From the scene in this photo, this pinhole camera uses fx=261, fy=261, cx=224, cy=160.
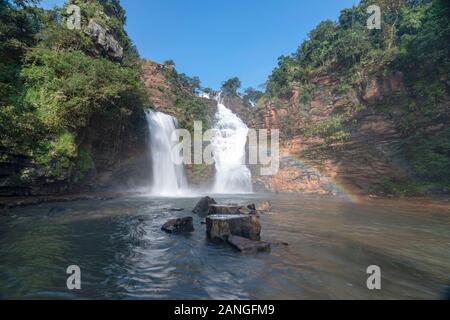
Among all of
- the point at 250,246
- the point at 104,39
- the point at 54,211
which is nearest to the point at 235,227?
the point at 250,246

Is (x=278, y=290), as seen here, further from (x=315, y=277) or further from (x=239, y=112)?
(x=239, y=112)

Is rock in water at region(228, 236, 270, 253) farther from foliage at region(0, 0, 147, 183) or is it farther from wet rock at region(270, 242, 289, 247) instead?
foliage at region(0, 0, 147, 183)

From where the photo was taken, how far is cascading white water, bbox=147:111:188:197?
27039 mm

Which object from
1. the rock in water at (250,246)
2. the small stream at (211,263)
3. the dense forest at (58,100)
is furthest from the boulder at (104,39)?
the rock in water at (250,246)

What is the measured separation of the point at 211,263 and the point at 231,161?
3284 cm

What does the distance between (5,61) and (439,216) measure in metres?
25.5

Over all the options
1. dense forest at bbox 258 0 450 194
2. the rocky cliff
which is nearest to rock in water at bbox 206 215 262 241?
dense forest at bbox 258 0 450 194

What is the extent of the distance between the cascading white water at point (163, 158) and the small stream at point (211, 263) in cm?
1785

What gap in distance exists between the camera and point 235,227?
7559 millimetres

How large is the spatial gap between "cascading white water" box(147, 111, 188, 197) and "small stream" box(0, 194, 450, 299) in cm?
1785

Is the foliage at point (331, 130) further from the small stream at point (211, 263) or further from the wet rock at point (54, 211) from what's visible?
the wet rock at point (54, 211)

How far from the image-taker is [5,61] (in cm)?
1603

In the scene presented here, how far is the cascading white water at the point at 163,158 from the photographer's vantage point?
1065 inches
